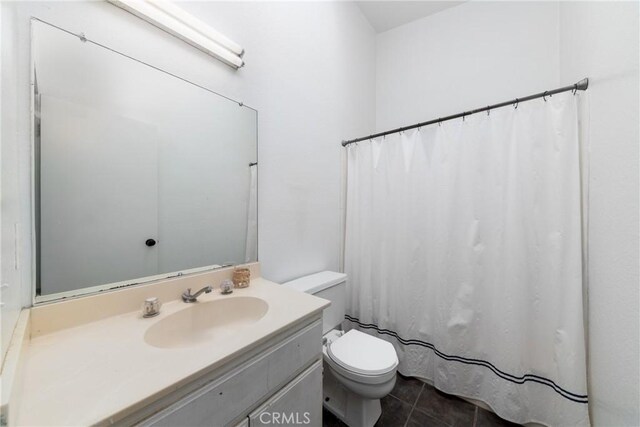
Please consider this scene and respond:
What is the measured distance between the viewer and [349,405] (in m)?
1.32

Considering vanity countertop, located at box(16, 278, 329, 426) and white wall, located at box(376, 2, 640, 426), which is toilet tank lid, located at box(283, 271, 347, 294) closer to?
vanity countertop, located at box(16, 278, 329, 426)

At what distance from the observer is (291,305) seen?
38.2 inches

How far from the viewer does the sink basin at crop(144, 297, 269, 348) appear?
858mm

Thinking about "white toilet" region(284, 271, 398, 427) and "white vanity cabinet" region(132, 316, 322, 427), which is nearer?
"white vanity cabinet" region(132, 316, 322, 427)

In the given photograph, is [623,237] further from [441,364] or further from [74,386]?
[74,386]

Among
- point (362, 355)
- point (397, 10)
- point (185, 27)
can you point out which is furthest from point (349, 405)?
point (397, 10)

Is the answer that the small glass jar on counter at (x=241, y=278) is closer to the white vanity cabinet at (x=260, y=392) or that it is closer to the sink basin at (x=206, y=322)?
the sink basin at (x=206, y=322)

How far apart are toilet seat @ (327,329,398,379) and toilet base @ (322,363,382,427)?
0.68 feet

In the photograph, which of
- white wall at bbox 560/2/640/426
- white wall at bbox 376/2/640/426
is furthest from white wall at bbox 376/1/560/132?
white wall at bbox 560/2/640/426

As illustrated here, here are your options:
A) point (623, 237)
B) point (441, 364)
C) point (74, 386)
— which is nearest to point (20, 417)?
point (74, 386)

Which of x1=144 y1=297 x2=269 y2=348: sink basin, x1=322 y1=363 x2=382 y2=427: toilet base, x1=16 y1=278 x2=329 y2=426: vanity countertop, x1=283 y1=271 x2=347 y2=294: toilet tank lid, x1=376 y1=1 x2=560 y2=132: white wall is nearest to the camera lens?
x1=16 y1=278 x2=329 y2=426: vanity countertop

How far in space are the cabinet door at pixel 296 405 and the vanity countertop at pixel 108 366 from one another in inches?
9.5

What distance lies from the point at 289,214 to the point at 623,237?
4.75 ft

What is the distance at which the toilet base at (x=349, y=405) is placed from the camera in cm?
126
